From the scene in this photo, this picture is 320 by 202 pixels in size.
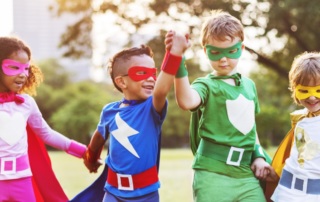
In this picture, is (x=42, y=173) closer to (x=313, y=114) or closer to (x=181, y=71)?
(x=181, y=71)

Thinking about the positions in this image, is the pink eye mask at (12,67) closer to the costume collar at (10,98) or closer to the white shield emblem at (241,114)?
the costume collar at (10,98)

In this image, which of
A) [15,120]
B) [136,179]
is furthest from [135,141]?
[15,120]

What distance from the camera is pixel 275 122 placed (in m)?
48.8

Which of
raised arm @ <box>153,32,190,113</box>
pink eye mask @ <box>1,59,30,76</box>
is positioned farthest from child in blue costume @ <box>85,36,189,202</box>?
pink eye mask @ <box>1,59,30,76</box>

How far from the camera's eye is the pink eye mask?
4.96m

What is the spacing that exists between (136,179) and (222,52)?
118 cm

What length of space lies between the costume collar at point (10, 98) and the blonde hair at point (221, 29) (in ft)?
5.28

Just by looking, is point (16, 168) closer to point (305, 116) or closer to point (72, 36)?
point (305, 116)

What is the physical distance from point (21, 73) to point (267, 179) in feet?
7.27

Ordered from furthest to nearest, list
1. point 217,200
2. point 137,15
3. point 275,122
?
point 275,122 → point 137,15 → point 217,200

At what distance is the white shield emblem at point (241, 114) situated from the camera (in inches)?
182

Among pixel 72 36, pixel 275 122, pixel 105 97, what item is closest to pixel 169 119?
pixel 105 97

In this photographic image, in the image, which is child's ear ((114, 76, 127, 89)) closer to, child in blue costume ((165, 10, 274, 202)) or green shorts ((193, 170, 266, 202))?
child in blue costume ((165, 10, 274, 202))

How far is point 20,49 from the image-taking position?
200 inches
